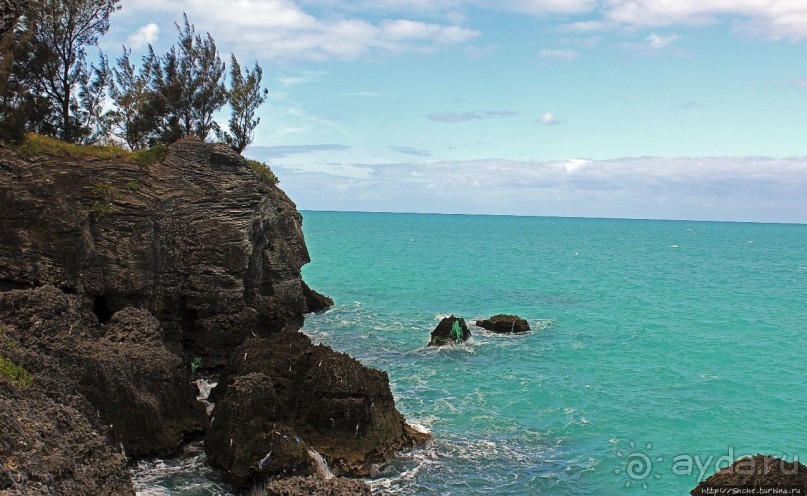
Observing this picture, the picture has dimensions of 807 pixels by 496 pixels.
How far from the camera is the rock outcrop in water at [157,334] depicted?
17188 millimetres

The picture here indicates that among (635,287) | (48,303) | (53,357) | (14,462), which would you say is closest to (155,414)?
(53,357)

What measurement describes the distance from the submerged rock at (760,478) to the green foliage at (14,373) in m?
17.8

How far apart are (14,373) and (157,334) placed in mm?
8812

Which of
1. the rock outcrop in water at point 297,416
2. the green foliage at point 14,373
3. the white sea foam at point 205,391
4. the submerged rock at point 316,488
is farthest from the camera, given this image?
the white sea foam at point 205,391

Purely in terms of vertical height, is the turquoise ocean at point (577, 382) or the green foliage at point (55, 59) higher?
the green foliage at point (55, 59)

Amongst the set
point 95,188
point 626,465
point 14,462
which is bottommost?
point 626,465

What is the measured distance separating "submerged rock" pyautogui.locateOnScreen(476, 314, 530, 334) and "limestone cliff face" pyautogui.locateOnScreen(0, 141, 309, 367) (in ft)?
54.6

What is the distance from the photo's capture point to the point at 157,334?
26172mm

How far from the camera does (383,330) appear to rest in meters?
46.5

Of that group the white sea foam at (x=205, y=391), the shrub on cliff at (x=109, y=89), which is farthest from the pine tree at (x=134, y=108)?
the white sea foam at (x=205, y=391)

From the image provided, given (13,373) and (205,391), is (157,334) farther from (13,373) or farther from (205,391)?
(13,373)

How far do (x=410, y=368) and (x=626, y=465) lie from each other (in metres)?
14.8

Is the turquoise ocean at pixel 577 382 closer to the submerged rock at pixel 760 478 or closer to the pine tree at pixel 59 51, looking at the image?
the submerged rock at pixel 760 478

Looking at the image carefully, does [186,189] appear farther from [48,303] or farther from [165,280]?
[48,303]
